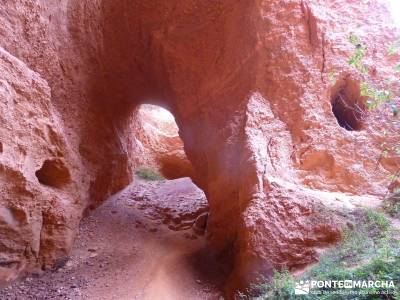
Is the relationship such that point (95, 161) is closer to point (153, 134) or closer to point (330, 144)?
point (330, 144)

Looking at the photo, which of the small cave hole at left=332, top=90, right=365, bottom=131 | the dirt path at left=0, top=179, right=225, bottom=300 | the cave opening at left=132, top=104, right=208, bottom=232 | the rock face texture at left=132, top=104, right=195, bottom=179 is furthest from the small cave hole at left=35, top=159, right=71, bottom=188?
the rock face texture at left=132, top=104, right=195, bottom=179

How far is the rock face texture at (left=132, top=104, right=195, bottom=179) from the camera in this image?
557 inches

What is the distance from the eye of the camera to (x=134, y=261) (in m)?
7.13

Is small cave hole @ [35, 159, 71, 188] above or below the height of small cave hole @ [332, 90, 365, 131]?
below

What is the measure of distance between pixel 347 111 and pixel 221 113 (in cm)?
256

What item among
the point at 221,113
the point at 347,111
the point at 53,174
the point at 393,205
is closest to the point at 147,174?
the point at 53,174

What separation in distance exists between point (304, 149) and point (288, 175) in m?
Result: 0.61

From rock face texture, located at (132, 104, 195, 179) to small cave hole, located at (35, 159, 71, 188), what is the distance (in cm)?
640
